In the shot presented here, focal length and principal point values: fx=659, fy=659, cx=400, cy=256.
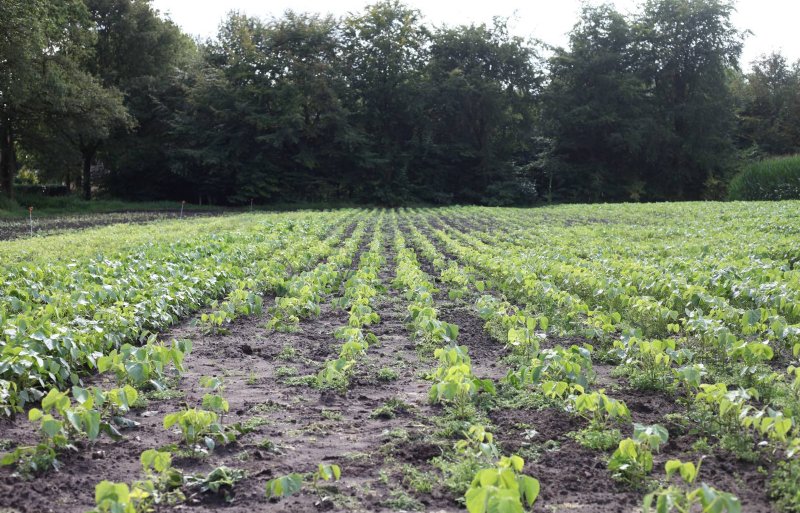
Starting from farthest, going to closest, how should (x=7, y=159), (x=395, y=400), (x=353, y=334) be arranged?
(x=7, y=159)
(x=353, y=334)
(x=395, y=400)

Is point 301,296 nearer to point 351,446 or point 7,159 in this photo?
point 351,446

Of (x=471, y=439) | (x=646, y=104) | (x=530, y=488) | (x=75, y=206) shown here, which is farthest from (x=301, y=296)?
(x=646, y=104)

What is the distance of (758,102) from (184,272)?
54.8 metres

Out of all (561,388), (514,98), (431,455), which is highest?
(514,98)

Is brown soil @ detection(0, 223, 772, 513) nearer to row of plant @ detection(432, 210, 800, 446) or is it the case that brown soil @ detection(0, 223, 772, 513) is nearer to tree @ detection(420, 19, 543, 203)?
row of plant @ detection(432, 210, 800, 446)

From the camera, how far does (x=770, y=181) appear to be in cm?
3472

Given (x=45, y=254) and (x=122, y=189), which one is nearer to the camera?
(x=45, y=254)

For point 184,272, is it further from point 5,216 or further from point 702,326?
point 5,216

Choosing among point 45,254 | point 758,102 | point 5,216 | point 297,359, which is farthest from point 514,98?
point 297,359

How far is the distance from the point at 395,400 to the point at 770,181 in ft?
118

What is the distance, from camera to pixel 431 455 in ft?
12.5

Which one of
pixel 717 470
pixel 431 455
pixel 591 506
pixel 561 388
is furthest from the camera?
pixel 561 388

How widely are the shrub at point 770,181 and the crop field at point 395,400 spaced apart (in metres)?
29.2

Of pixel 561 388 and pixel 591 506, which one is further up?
pixel 561 388
